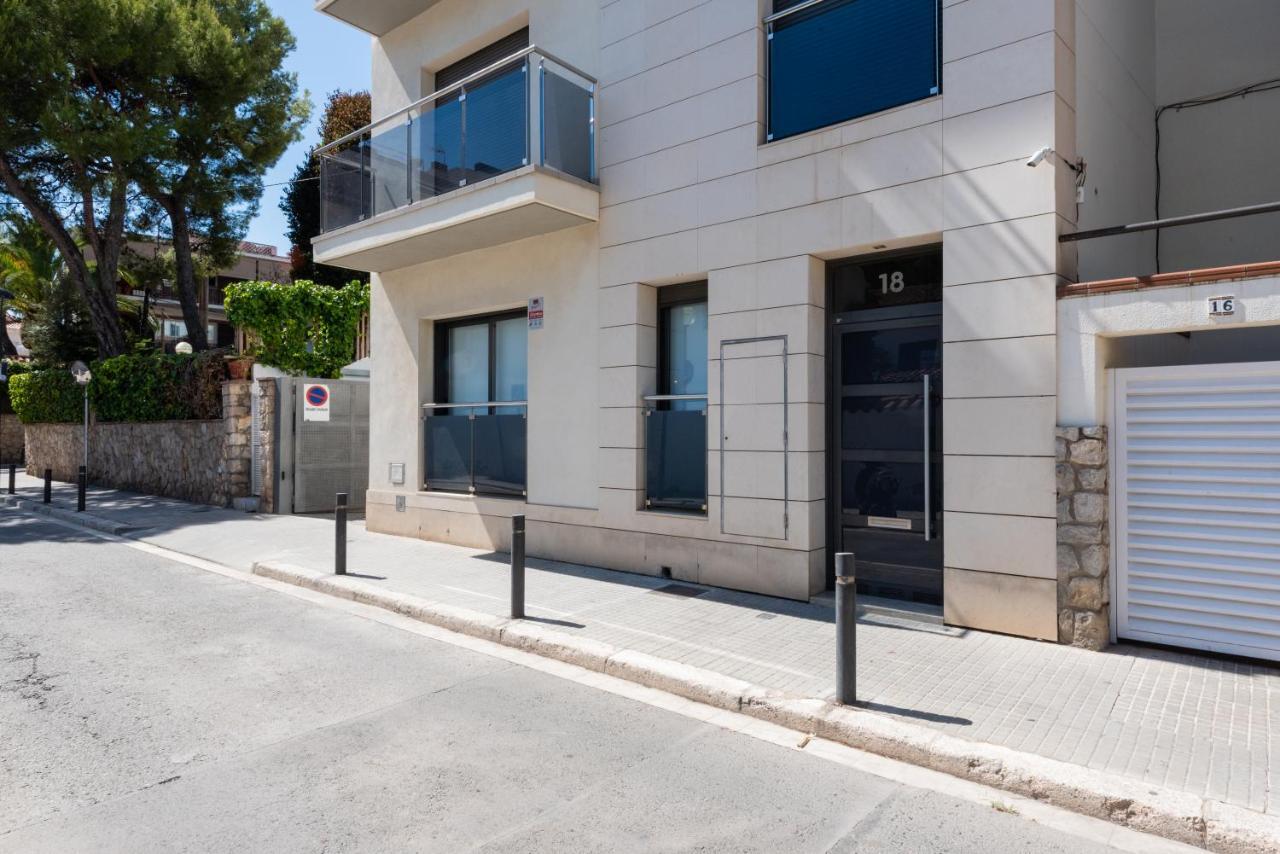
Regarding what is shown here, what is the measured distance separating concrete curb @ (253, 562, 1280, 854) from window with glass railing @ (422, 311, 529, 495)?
3946 mm

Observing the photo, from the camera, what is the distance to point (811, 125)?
758 centimetres

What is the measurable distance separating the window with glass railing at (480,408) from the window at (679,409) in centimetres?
205

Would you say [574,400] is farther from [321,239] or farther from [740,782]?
[740,782]

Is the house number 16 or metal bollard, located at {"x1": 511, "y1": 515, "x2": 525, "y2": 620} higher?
the house number 16

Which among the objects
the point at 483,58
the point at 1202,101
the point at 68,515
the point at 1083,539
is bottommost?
the point at 68,515

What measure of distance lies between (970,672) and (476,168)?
24.2ft

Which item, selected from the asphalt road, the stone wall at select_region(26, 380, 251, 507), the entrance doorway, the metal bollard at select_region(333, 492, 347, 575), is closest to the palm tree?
the stone wall at select_region(26, 380, 251, 507)

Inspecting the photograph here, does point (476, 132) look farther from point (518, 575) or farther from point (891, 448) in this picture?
point (891, 448)

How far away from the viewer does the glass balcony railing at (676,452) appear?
844 cm

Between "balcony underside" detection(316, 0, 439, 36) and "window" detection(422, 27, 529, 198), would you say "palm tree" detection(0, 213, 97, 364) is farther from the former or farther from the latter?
"window" detection(422, 27, 529, 198)

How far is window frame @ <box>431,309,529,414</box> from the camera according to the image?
10711 millimetres

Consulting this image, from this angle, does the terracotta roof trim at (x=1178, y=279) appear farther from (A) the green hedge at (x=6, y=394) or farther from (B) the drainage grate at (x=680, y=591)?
(A) the green hedge at (x=6, y=394)

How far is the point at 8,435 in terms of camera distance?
30.8 meters

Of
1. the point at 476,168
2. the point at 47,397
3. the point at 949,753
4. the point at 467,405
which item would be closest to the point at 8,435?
the point at 47,397
